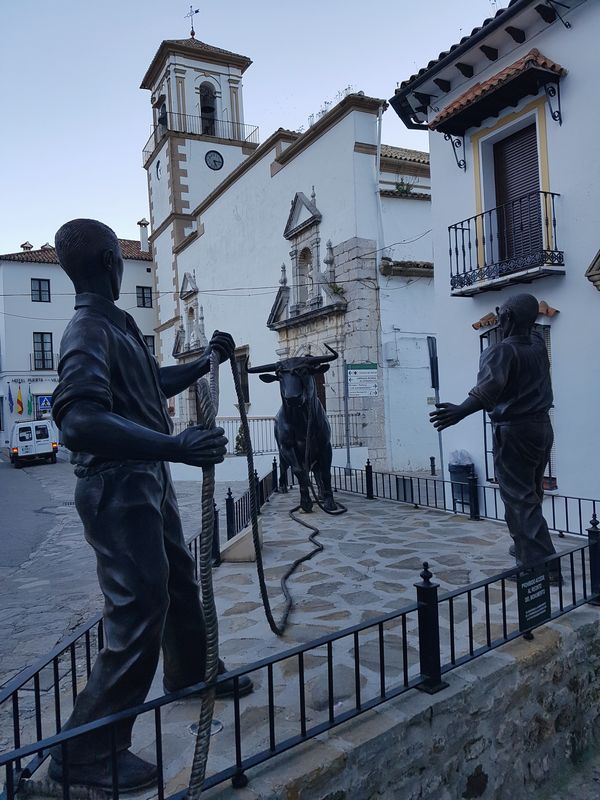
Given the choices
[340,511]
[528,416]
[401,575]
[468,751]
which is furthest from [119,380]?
[340,511]

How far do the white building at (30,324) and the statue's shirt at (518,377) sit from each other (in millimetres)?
29874

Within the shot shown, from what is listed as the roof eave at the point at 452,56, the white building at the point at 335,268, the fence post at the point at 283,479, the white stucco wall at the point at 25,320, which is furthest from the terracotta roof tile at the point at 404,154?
the white stucco wall at the point at 25,320

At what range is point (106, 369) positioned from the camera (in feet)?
7.22

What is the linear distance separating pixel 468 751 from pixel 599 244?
5836 mm

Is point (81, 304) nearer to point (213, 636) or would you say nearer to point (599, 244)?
point (213, 636)

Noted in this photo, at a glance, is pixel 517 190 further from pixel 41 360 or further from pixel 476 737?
pixel 41 360

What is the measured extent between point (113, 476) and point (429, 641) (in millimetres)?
1990

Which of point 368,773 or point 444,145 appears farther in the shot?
point 444,145

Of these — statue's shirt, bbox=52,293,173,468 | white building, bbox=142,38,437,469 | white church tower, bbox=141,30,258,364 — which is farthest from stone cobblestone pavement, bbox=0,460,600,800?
white church tower, bbox=141,30,258,364

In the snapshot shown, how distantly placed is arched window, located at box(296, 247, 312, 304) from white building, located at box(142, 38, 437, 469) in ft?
0.09

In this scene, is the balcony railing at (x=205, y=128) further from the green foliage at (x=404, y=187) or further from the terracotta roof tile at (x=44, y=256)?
the green foliage at (x=404, y=187)

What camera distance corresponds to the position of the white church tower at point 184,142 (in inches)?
994

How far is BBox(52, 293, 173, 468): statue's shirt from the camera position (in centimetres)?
211

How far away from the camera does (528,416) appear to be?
15.2 feet
